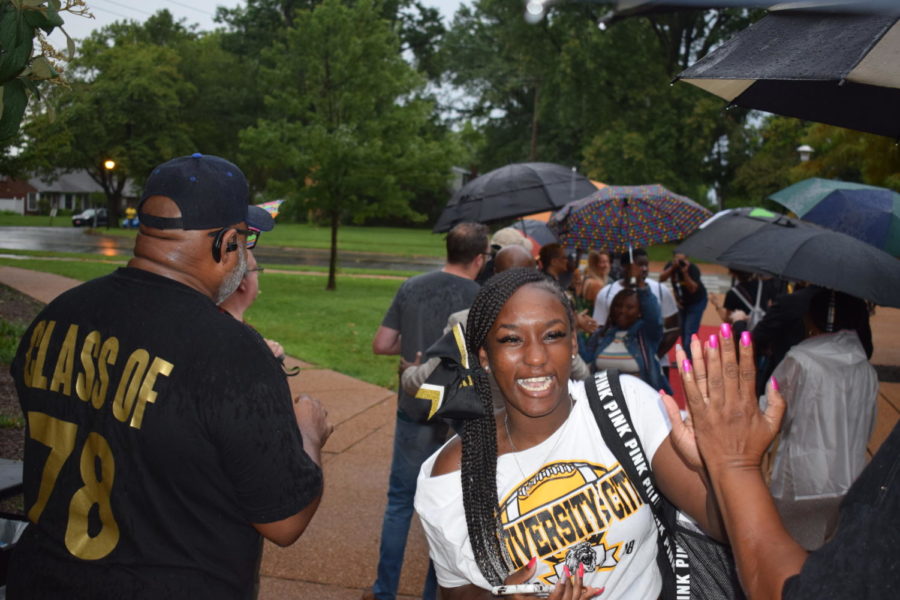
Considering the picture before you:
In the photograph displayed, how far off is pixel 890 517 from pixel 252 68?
181ft

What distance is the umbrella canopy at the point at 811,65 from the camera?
1815mm

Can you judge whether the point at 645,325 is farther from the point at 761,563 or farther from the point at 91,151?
the point at 91,151

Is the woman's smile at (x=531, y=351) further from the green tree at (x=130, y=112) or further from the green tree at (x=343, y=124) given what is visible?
the green tree at (x=130, y=112)

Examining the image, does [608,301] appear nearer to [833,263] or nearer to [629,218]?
[629,218]

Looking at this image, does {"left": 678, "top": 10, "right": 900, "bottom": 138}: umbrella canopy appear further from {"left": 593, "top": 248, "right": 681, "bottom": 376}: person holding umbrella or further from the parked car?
the parked car

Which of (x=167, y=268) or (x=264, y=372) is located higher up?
(x=167, y=268)

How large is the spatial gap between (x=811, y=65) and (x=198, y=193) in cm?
163

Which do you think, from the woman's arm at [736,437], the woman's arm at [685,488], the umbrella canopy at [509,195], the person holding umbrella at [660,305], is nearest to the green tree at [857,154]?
the person holding umbrella at [660,305]

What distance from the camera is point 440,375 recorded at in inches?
113

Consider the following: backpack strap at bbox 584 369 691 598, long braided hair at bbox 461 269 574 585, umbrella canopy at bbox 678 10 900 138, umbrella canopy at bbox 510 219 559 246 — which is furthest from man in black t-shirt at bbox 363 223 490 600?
umbrella canopy at bbox 510 219 559 246

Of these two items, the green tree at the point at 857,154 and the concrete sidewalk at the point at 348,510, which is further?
the green tree at the point at 857,154

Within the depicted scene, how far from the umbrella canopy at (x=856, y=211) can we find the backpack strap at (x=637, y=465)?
4.72 meters

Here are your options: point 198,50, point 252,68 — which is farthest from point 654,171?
point 198,50

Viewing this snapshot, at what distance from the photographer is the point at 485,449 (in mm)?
2500
